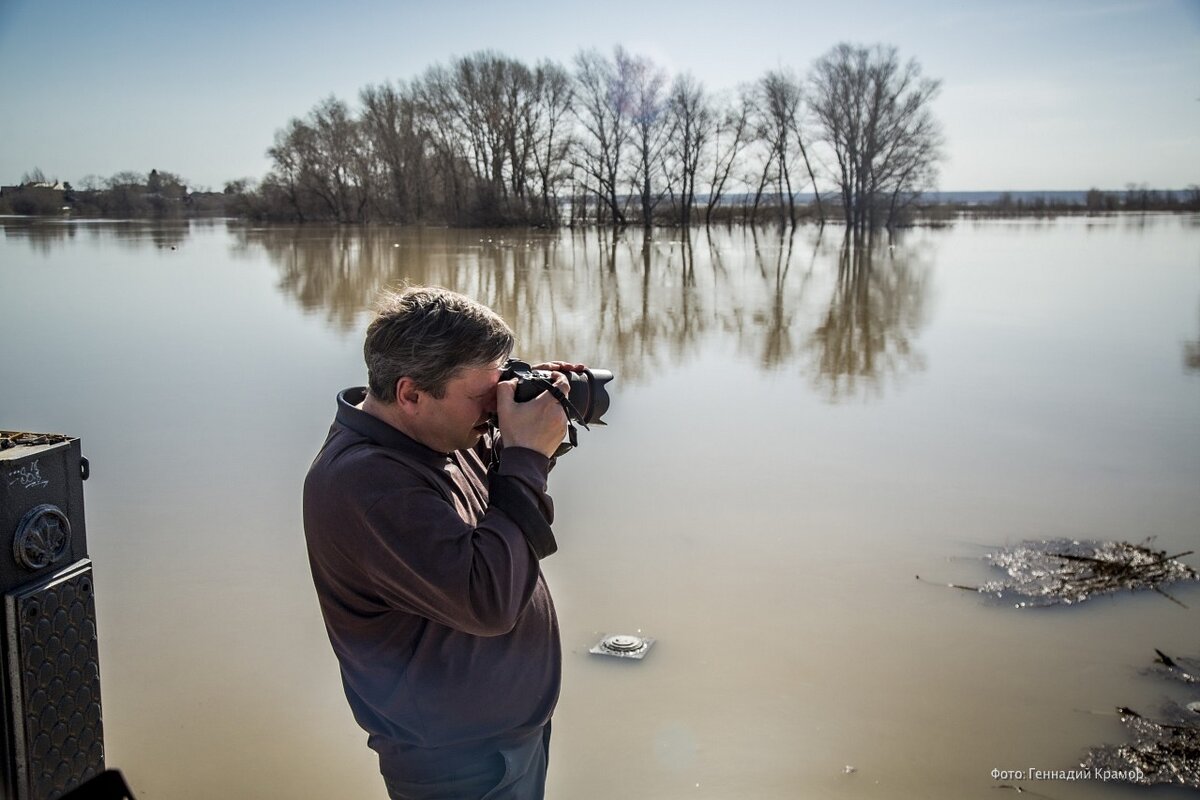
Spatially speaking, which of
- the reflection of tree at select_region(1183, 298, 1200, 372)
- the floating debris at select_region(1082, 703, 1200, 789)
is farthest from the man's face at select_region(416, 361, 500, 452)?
the reflection of tree at select_region(1183, 298, 1200, 372)

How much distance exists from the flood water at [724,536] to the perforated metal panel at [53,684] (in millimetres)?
1384

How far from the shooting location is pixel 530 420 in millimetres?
1708

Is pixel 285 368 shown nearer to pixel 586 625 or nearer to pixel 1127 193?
pixel 586 625

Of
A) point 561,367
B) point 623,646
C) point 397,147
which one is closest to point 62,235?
point 397,147

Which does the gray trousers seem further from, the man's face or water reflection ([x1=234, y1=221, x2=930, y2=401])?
water reflection ([x1=234, y1=221, x2=930, y2=401])

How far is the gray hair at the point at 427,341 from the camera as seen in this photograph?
65.4 inches

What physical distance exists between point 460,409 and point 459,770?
631 millimetres

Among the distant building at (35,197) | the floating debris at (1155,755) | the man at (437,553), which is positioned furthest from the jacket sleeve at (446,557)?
the distant building at (35,197)

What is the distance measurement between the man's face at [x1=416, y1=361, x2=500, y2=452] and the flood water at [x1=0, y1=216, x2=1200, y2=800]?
5.08ft

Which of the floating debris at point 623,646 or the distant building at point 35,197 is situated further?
the distant building at point 35,197

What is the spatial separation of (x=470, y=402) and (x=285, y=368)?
7.43 m

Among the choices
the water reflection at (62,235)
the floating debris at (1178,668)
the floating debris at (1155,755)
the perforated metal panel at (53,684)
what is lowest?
the floating debris at (1155,755)

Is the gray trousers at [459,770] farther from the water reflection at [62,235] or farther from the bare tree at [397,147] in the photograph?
the bare tree at [397,147]

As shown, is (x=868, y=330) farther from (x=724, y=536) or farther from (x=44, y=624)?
(x=44, y=624)
